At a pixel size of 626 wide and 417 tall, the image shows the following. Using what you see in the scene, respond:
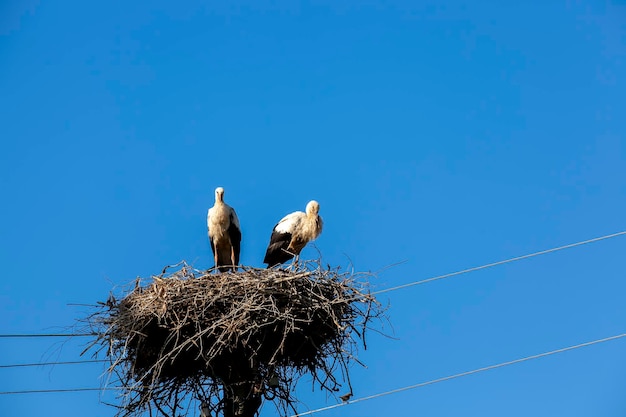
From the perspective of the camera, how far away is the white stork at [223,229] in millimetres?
10812

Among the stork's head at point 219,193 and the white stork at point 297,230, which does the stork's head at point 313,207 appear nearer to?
the white stork at point 297,230

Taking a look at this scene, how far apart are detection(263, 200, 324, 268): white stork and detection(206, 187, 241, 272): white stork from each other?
42 cm

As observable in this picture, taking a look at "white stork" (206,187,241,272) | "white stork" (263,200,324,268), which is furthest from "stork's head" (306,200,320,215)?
"white stork" (206,187,241,272)

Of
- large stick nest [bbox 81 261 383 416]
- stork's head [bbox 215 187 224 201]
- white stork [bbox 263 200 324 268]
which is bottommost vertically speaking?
large stick nest [bbox 81 261 383 416]

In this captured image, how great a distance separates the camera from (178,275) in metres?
8.51

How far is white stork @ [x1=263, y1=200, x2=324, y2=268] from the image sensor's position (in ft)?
36.0

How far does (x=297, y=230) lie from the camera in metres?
11.0

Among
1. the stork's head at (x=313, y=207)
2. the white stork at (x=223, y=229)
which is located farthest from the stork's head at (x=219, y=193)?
the stork's head at (x=313, y=207)

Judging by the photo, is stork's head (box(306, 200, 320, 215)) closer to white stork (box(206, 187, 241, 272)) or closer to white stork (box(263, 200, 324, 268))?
white stork (box(263, 200, 324, 268))

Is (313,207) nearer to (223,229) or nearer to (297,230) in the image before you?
(297,230)

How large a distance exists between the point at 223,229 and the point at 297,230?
739mm

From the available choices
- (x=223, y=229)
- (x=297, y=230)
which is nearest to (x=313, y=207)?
(x=297, y=230)

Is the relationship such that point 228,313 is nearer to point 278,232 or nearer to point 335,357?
point 335,357

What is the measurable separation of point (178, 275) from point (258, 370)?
96 centimetres
